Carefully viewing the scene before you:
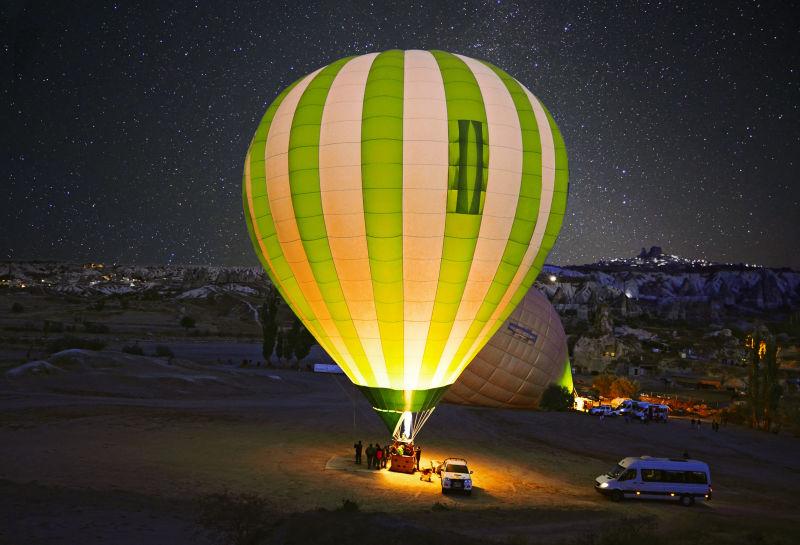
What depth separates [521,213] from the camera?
16094mm

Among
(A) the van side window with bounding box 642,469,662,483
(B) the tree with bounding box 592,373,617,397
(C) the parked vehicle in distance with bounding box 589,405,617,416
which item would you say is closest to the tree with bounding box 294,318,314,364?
(B) the tree with bounding box 592,373,617,397

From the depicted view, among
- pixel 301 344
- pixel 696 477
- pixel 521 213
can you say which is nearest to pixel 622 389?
pixel 301 344

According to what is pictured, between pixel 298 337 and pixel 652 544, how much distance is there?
4015 cm

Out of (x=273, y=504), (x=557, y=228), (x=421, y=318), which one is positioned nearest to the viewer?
(x=273, y=504)

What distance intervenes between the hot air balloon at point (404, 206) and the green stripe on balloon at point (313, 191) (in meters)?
0.03

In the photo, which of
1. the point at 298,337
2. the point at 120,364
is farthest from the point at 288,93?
the point at 298,337

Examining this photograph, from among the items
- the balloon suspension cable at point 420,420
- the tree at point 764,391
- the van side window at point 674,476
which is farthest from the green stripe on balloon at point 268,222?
the tree at point 764,391

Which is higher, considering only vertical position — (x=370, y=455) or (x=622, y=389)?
(x=622, y=389)

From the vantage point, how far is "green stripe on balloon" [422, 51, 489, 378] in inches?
597

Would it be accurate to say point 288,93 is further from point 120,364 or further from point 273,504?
point 120,364

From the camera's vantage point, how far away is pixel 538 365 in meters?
28.9

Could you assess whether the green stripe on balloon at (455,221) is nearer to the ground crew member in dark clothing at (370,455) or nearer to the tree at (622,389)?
the ground crew member in dark clothing at (370,455)

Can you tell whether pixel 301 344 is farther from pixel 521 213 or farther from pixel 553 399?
pixel 521 213

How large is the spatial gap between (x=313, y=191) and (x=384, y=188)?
180 cm
